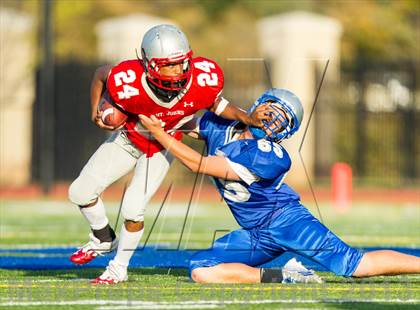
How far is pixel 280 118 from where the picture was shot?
6676 mm

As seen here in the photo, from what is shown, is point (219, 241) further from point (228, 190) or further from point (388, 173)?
point (388, 173)

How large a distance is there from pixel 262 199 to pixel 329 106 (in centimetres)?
1599

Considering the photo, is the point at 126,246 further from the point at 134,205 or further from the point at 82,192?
Result: the point at 82,192

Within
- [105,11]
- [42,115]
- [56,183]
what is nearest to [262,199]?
[42,115]

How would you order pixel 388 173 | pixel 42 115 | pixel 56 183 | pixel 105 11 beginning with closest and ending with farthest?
pixel 42 115 → pixel 56 183 → pixel 388 173 → pixel 105 11

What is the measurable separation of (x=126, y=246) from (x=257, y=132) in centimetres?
104

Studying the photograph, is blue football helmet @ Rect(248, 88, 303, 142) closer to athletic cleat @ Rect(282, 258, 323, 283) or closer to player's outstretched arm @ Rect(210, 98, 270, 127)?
player's outstretched arm @ Rect(210, 98, 270, 127)

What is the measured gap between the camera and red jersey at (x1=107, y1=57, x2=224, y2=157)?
674 centimetres

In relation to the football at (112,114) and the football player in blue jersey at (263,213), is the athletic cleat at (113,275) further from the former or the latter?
the football at (112,114)

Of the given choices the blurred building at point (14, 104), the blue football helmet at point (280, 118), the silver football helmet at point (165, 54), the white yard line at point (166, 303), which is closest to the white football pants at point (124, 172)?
the silver football helmet at point (165, 54)

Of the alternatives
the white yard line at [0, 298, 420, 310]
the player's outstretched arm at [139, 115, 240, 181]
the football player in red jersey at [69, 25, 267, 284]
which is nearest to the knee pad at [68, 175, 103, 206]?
the football player in red jersey at [69, 25, 267, 284]

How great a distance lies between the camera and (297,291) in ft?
20.5

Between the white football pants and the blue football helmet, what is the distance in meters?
0.66

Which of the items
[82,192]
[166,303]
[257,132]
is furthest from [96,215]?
[166,303]
